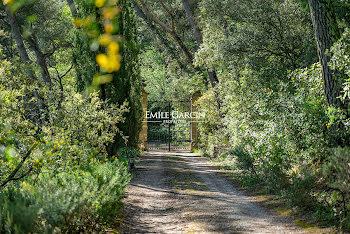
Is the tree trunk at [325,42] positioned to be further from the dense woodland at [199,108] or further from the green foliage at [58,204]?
the green foliage at [58,204]

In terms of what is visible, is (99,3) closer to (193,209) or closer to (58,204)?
A: (193,209)

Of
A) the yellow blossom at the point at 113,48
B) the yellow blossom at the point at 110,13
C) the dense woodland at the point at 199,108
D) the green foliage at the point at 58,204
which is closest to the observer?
the green foliage at the point at 58,204

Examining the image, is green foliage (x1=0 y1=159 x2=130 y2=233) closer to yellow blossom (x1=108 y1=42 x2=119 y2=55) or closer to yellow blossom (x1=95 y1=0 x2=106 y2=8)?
yellow blossom (x1=108 y1=42 x2=119 y2=55)

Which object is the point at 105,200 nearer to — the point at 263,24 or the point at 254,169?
the point at 254,169

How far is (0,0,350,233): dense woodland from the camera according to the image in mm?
4781

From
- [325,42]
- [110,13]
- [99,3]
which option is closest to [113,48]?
[110,13]

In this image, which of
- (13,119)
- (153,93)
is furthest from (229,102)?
(153,93)

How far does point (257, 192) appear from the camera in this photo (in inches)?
317

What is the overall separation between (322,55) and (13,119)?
5.56 meters

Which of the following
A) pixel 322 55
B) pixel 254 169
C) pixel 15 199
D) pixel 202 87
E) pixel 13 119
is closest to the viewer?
pixel 15 199

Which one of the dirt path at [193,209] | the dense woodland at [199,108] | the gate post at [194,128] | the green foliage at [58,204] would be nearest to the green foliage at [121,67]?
the dense woodland at [199,108]

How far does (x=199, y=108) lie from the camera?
57.9 ft

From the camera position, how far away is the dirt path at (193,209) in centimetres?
539

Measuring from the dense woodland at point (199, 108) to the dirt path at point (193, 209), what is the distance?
1.67 ft
